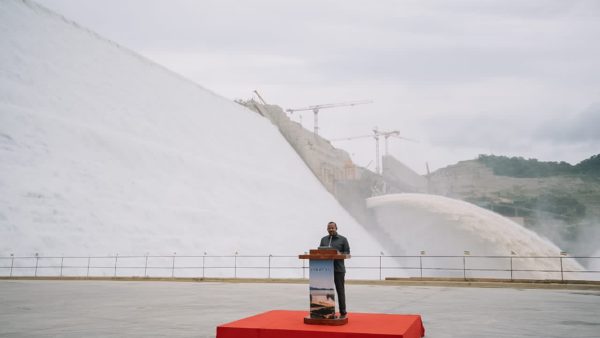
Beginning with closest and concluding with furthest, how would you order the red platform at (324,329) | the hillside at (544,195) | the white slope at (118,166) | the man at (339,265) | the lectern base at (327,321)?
the red platform at (324,329) < the lectern base at (327,321) < the man at (339,265) < the white slope at (118,166) < the hillside at (544,195)

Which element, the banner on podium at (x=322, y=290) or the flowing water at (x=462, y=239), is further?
the flowing water at (x=462, y=239)

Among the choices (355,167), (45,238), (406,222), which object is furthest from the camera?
(355,167)

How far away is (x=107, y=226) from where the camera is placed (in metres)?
19.2

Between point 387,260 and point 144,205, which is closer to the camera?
point 144,205

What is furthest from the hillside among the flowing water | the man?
the man

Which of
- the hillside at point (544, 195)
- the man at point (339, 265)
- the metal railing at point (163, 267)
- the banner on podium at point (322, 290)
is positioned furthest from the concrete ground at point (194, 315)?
the hillside at point (544, 195)

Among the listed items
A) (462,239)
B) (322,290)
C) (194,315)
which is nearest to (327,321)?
(322,290)

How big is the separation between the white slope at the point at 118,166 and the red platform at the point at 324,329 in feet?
42.9

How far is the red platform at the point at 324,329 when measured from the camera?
527 centimetres

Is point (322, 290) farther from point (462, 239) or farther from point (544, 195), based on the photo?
point (544, 195)

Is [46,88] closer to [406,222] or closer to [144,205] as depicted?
[144,205]

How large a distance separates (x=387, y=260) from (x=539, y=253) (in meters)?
12.4

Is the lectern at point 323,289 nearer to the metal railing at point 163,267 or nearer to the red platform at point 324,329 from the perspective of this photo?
the red platform at point 324,329

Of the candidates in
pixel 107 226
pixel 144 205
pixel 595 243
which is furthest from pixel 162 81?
pixel 595 243
